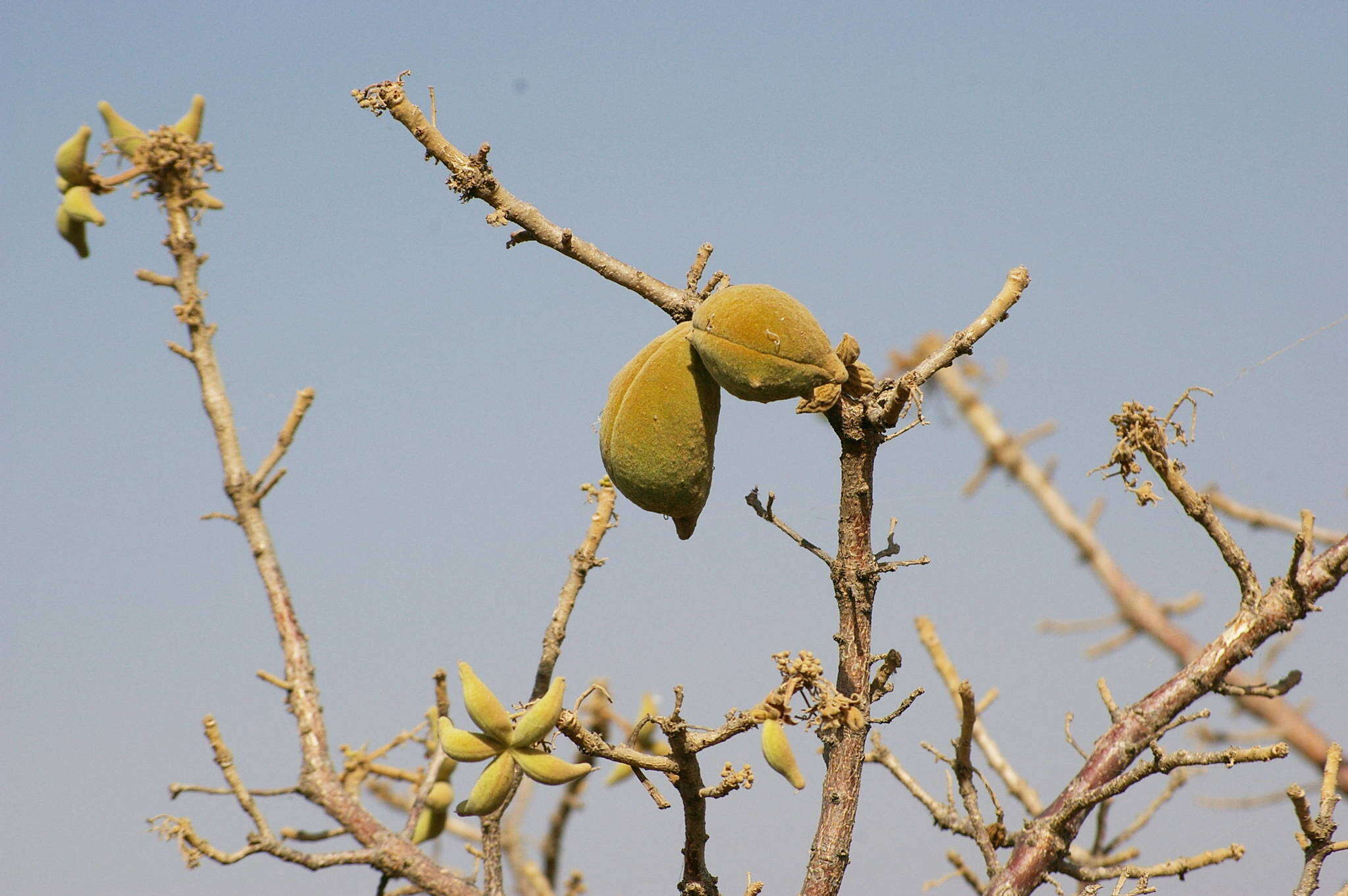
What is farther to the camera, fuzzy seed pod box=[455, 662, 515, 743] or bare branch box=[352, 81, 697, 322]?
bare branch box=[352, 81, 697, 322]

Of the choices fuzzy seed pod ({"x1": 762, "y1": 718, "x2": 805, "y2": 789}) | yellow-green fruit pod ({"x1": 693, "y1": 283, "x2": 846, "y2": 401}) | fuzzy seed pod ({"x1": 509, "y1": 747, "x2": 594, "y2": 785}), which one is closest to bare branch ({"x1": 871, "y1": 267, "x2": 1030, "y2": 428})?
yellow-green fruit pod ({"x1": 693, "y1": 283, "x2": 846, "y2": 401})

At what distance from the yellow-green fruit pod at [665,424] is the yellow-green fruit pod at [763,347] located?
0.30 ft

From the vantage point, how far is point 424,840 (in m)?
3.08

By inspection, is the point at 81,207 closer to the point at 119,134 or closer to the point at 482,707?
the point at 119,134

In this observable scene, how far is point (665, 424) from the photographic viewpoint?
2.28m

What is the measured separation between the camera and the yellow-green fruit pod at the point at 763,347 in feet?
7.00

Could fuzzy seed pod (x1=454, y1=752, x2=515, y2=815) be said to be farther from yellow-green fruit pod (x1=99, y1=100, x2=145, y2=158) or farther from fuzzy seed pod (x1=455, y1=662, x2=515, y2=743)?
yellow-green fruit pod (x1=99, y1=100, x2=145, y2=158)

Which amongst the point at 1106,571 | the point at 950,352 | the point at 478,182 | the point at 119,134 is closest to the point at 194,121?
the point at 119,134

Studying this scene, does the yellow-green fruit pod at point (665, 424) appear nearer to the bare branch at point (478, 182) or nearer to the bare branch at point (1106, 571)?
the bare branch at point (478, 182)

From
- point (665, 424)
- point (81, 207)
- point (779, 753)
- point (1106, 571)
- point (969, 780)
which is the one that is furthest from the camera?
point (1106, 571)

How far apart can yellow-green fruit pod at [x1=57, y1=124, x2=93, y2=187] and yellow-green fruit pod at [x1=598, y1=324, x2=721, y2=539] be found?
1.86 meters

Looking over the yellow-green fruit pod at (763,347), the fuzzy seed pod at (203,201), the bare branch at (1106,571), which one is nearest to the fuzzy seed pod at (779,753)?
the yellow-green fruit pod at (763,347)

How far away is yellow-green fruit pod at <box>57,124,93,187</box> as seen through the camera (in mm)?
3174

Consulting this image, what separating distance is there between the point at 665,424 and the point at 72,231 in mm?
1983
